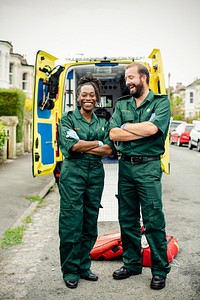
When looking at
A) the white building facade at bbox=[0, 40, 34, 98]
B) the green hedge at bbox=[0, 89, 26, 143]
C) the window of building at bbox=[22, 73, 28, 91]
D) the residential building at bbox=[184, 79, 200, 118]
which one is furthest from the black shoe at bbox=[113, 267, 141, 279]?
the residential building at bbox=[184, 79, 200, 118]

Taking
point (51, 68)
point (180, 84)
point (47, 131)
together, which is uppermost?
point (180, 84)

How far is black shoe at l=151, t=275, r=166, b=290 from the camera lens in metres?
4.11

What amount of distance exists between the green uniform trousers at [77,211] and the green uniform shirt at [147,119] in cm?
42

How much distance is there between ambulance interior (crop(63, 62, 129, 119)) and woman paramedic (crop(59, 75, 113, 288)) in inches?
66.5

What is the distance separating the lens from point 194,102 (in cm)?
6738

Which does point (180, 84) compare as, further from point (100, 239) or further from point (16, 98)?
point (100, 239)

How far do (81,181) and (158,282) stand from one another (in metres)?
1.23

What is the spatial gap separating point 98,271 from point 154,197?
1.13 meters

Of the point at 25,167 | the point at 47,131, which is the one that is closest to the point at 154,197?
the point at 47,131

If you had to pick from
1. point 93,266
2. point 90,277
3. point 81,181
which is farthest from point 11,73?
point 90,277

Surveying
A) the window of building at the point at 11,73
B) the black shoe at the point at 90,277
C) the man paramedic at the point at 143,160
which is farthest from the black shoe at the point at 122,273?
the window of building at the point at 11,73

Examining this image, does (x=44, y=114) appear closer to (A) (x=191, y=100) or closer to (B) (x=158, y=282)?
(B) (x=158, y=282)

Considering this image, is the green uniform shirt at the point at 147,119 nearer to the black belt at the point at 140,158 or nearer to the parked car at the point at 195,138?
the black belt at the point at 140,158

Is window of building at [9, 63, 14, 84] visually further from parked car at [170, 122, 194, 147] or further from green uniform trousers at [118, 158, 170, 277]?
green uniform trousers at [118, 158, 170, 277]
